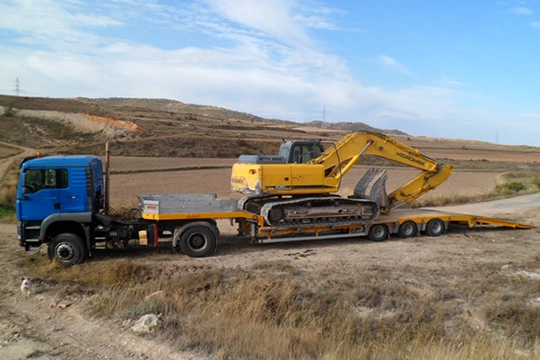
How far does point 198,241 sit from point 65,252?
10.6 feet

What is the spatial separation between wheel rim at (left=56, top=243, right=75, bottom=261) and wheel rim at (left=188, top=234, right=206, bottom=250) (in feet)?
9.40

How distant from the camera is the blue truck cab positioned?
37.1 ft

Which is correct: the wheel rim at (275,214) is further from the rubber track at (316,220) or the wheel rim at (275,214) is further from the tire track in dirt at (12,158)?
the tire track in dirt at (12,158)

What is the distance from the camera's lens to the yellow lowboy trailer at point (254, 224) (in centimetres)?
1241

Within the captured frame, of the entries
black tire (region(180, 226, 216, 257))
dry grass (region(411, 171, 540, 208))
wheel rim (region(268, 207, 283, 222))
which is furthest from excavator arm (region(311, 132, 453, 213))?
dry grass (region(411, 171, 540, 208))

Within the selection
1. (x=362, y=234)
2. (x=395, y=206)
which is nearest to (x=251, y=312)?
(x=362, y=234)

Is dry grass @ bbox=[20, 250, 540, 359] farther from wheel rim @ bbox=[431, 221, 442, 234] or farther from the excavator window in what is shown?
the excavator window

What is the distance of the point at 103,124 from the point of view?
2158 inches

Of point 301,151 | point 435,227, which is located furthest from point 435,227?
point 301,151

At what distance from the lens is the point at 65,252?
37.4 ft

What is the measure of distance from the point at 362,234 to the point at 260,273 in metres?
4.93

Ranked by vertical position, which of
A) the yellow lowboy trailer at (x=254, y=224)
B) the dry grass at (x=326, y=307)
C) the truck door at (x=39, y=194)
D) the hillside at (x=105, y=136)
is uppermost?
the hillside at (x=105, y=136)

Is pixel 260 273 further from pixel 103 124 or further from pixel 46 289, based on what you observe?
pixel 103 124

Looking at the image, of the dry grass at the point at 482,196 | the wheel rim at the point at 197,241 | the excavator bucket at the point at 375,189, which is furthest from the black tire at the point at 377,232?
the dry grass at the point at 482,196
